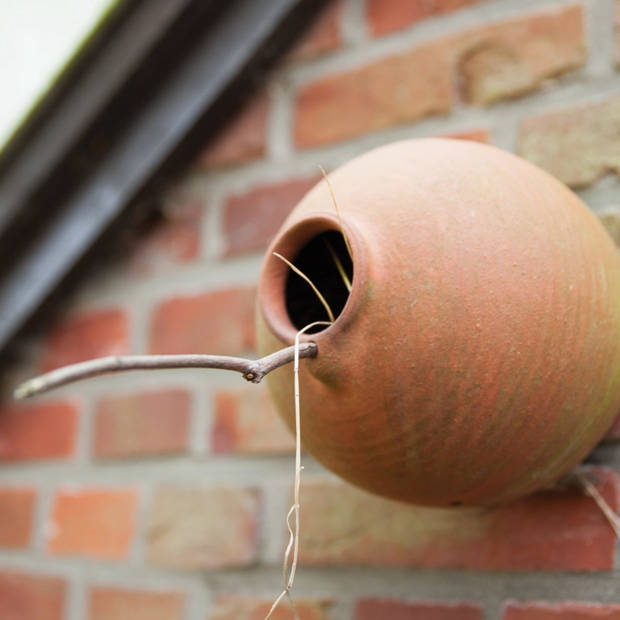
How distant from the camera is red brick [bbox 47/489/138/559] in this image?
2.39ft

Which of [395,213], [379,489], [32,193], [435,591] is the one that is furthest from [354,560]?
[32,193]

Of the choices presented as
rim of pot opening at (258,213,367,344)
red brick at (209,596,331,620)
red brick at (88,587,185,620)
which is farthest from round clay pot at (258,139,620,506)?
red brick at (88,587,185,620)

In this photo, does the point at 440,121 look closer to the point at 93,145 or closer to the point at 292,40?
the point at 292,40

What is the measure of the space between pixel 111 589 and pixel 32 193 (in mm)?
351

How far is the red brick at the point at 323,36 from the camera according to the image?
2.23ft

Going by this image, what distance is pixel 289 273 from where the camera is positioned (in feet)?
1.36

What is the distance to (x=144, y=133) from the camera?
70 cm

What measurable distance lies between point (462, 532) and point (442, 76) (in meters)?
0.33

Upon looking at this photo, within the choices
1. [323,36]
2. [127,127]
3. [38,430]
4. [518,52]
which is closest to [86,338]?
[38,430]

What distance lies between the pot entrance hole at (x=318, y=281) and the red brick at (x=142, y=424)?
0.99 ft

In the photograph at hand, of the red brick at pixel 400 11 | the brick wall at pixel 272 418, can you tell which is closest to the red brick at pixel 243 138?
the brick wall at pixel 272 418

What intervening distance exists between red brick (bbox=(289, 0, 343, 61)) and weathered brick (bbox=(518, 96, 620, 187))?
195mm

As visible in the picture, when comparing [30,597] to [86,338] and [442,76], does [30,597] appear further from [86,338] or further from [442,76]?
[442,76]

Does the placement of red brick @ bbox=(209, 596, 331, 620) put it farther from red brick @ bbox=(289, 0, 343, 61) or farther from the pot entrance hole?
red brick @ bbox=(289, 0, 343, 61)
